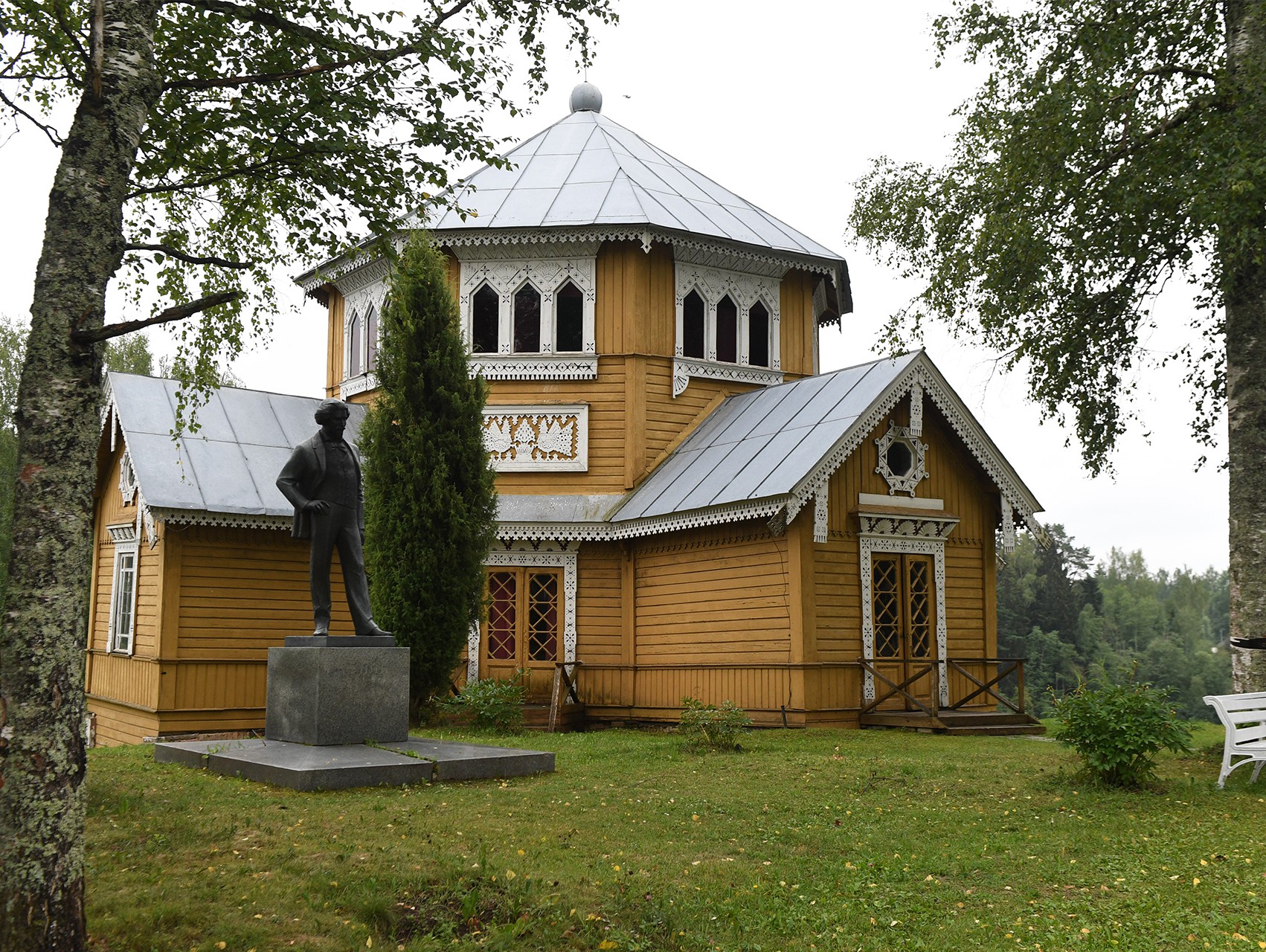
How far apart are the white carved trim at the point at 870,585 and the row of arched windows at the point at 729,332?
5.34 metres

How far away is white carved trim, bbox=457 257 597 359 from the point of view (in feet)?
66.7

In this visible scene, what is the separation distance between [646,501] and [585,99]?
39.9ft

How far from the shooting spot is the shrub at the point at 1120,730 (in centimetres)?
1009

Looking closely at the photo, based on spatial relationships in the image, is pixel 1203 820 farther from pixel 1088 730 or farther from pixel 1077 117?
pixel 1077 117

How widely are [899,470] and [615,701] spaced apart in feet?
19.8

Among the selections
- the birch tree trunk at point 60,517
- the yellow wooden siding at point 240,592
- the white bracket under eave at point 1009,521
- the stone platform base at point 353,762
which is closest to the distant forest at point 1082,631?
the white bracket under eave at point 1009,521

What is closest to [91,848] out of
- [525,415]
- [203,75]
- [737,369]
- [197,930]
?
[197,930]

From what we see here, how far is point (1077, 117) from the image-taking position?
45.8 feet

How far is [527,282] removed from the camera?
20500 mm

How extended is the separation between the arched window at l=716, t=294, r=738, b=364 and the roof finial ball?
8.04 m

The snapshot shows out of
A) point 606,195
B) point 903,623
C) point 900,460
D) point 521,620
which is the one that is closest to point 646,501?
point 521,620

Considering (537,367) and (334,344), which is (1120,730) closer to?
(537,367)

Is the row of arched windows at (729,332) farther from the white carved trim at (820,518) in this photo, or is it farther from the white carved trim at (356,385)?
the white carved trim at (356,385)

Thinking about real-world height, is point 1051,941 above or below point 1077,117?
below
